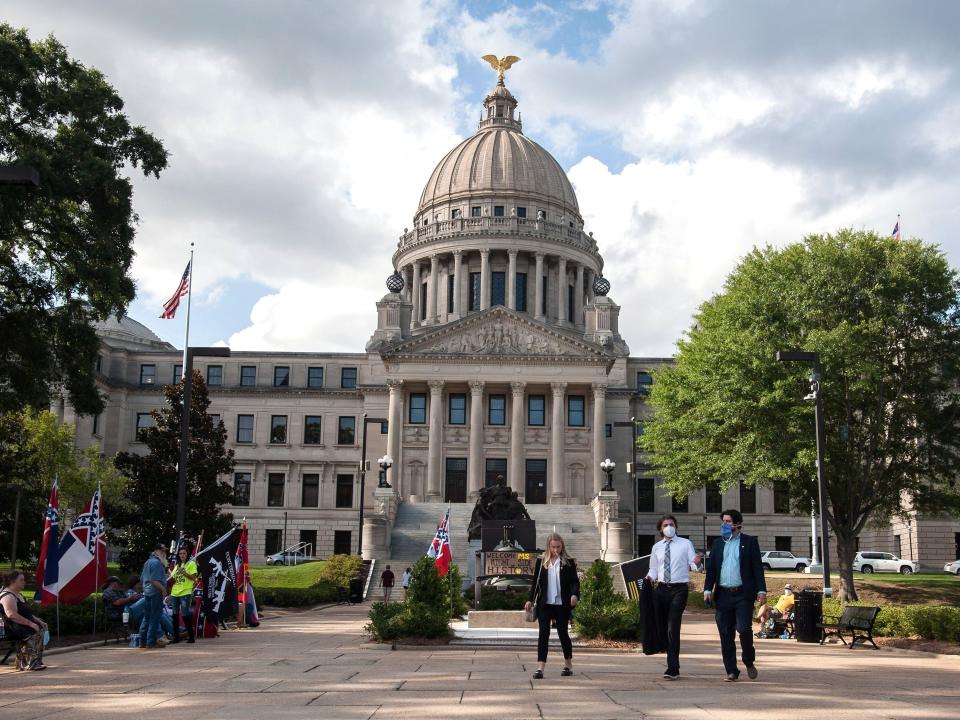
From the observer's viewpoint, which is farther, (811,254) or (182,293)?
(182,293)

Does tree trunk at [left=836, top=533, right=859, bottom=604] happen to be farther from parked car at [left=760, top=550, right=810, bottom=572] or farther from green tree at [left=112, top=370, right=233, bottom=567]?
parked car at [left=760, top=550, right=810, bottom=572]

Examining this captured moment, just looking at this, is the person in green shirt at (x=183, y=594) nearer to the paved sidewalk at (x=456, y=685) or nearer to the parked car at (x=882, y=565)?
the paved sidewalk at (x=456, y=685)

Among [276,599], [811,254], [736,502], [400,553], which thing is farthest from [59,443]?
[736,502]

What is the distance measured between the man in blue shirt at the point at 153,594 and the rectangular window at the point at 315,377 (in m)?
67.3

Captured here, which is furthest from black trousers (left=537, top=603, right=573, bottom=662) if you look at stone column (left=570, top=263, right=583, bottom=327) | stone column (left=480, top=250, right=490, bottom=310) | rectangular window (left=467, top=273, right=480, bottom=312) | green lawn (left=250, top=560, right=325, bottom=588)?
stone column (left=570, top=263, right=583, bottom=327)

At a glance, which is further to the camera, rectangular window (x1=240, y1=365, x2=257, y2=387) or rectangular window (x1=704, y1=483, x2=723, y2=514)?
rectangular window (x1=240, y1=365, x2=257, y2=387)

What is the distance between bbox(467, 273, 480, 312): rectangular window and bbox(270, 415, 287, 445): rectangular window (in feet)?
63.9

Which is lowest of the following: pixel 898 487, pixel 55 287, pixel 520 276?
pixel 898 487

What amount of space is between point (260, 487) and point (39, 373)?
54789mm

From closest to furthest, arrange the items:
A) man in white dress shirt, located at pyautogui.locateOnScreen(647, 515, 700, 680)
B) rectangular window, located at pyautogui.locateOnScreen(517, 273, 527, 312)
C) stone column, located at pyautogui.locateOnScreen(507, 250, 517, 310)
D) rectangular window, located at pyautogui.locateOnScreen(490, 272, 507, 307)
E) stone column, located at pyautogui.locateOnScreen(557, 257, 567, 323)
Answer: man in white dress shirt, located at pyautogui.locateOnScreen(647, 515, 700, 680), stone column, located at pyautogui.locateOnScreen(507, 250, 517, 310), stone column, located at pyautogui.locateOnScreen(557, 257, 567, 323), rectangular window, located at pyautogui.locateOnScreen(517, 273, 527, 312), rectangular window, located at pyautogui.locateOnScreen(490, 272, 507, 307)

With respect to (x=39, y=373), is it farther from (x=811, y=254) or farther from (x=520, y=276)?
(x=520, y=276)

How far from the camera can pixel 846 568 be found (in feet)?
129

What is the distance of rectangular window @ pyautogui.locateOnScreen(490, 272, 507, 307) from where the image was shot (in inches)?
3743

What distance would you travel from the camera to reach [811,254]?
40406 millimetres
